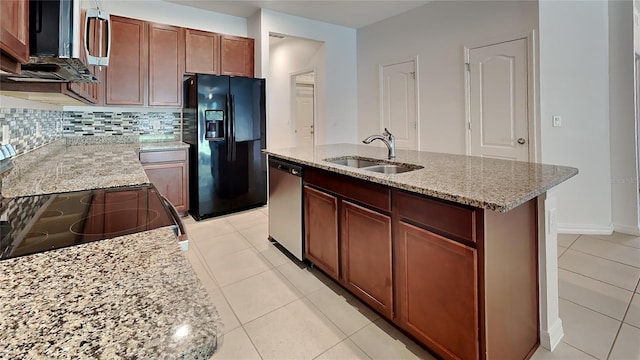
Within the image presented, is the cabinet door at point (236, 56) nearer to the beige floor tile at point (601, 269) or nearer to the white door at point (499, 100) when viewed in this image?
the white door at point (499, 100)

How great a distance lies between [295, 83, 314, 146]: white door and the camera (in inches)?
269

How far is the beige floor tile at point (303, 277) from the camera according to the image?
2.32 metres

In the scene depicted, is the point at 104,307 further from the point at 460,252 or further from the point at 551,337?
the point at 551,337

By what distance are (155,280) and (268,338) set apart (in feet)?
4.37

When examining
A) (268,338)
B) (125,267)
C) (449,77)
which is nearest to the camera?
(125,267)

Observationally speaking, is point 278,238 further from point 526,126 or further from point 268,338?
point 526,126

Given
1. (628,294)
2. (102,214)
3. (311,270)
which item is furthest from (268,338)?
(628,294)

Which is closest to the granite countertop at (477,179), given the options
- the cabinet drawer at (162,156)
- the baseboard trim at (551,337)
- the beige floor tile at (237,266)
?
the baseboard trim at (551,337)

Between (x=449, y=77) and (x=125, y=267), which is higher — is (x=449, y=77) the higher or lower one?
the higher one

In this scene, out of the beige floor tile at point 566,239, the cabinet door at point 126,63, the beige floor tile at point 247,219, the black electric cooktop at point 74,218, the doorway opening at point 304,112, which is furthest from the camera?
the doorway opening at point 304,112

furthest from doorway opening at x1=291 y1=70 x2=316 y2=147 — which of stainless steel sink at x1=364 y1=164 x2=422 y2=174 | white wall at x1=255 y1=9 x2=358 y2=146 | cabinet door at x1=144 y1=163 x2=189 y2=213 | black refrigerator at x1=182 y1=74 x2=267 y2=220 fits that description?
stainless steel sink at x1=364 y1=164 x2=422 y2=174

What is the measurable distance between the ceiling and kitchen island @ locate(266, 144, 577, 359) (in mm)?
3036

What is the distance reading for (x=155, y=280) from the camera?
629mm

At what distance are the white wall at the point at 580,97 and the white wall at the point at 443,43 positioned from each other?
12.0 inches
